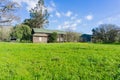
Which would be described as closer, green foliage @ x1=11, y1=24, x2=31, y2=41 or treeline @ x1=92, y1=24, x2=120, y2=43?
green foliage @ x1=11, y1=24, x2=31, y2=41

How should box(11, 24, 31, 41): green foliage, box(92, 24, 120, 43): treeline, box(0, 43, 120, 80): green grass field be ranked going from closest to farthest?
box(0, 43, 120, 80): green grass field → box(11, 24, 31, 41): green foliage → box(92, 24, 120, 43): treeline

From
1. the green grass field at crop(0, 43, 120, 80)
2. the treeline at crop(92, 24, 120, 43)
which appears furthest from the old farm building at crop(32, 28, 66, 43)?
the green grass field at crop(0, 43, 120, 80)

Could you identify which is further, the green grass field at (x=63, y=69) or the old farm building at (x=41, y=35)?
the old farm building at (x=41, y=35)

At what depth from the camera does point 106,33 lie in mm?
54812

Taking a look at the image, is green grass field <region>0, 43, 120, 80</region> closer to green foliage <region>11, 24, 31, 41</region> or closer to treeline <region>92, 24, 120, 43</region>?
green foliage <region>11, 24, 31, 41</region>

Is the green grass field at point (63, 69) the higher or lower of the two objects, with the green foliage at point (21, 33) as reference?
lower

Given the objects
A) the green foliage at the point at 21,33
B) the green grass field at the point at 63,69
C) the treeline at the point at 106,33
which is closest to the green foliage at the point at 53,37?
the green foliage at the point at 21,33

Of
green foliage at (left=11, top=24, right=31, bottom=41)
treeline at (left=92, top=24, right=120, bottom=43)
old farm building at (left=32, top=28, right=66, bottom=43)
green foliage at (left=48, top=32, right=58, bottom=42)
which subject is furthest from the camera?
treeline at (left=92, top=24, right=120, bottom=43)

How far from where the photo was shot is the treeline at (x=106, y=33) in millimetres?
52812

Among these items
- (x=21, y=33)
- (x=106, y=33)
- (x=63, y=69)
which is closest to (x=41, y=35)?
(x=21, y=33)

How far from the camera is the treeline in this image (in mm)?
52812

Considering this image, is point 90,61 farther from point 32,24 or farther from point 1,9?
point 32,24

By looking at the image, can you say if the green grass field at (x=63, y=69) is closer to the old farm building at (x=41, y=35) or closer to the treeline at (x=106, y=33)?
the old farm building at (x=41, y=35)

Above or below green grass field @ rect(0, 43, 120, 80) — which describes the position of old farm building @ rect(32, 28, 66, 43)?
above
